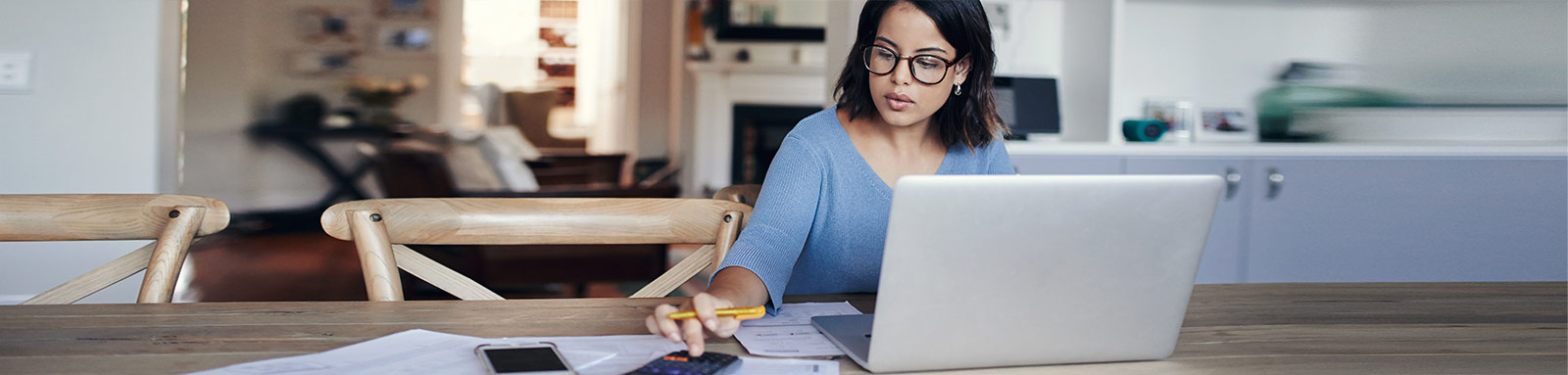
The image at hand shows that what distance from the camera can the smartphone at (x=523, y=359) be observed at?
0.83 m

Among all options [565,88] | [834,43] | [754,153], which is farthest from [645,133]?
[834,43]

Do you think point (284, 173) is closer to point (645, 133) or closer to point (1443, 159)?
point (645, 133)

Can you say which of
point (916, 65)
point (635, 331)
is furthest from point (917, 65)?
point (635, 331)

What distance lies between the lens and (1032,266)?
2.72 feet

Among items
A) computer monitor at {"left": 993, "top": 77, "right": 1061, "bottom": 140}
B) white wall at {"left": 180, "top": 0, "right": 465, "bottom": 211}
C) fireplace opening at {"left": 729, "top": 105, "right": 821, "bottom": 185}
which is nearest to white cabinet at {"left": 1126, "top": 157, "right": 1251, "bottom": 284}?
computer monitor at {"left": 993, "top": 77, "right": 1061, "bottom": 140}

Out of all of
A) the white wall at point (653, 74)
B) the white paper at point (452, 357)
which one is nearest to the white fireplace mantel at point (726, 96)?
the white wall at point (653, 74)

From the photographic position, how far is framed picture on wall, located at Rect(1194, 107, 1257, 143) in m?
3.14

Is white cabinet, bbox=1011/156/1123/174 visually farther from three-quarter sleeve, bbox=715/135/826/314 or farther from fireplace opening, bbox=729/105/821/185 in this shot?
fireplace opening, bbox=729/105/821/185

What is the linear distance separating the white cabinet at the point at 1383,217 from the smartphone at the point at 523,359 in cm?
212

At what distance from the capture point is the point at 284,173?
20.7ft

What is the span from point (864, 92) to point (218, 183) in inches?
227

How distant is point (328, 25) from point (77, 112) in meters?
4.29

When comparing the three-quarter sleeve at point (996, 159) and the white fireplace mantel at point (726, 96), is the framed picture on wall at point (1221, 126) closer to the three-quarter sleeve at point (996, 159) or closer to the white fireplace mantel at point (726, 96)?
the three-quarter sleeve at point (996, 159)

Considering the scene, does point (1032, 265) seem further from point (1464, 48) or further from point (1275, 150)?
point (1464, 48)
